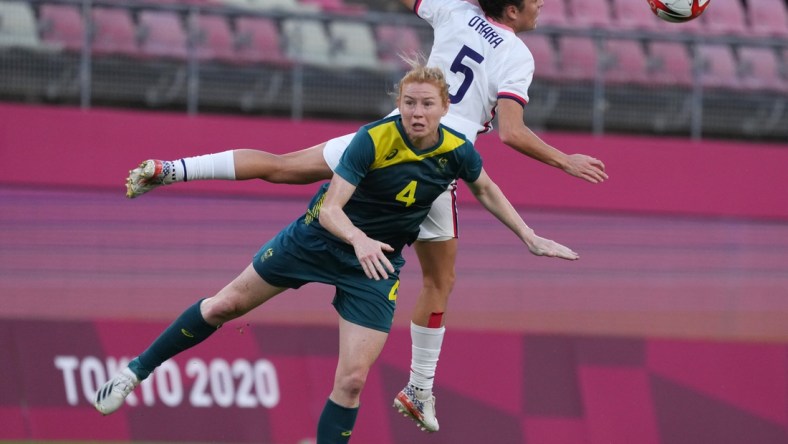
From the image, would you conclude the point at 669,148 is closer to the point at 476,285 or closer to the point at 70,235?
the point at 476,285

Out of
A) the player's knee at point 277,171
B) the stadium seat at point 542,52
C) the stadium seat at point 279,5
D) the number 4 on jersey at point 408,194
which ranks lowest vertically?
the number 4 on jersey at point 408,194

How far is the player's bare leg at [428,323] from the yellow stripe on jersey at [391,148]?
831 mm

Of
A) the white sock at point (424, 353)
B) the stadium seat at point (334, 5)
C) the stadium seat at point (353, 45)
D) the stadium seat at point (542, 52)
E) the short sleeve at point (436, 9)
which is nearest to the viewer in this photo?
the short sleeve at point (436, 9)

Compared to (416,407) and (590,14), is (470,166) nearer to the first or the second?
(416,407)

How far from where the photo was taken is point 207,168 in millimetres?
7059

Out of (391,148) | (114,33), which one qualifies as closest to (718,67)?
(114,33)

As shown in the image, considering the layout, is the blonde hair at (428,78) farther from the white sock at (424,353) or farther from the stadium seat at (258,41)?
the stadium seat at (258,41)

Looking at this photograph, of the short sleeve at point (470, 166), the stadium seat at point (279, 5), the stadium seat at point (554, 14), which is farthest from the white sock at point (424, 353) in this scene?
the stadium seat at point (554, 14)

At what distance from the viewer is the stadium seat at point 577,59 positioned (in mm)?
12617

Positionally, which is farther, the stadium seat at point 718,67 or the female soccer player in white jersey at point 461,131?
the stadium seat at point 718,67

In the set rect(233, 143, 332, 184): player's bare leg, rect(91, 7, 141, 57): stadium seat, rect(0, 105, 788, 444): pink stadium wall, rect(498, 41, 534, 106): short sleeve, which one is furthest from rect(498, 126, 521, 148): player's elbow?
rect(91, 7, 141, 57): stadium seat

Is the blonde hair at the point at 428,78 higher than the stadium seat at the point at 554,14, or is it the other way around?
the stadium seat at the point at 554,14

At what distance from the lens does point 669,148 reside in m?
12.4

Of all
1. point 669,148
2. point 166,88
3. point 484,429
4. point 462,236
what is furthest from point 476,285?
point 166,88
